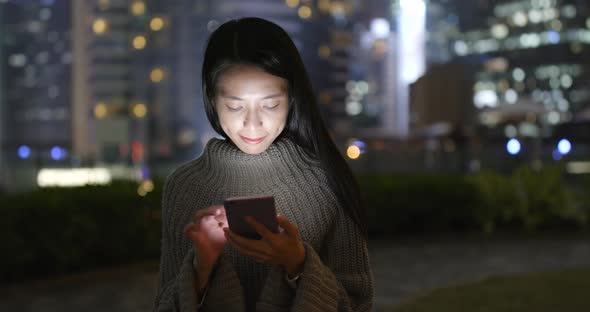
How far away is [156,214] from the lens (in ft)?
29.2

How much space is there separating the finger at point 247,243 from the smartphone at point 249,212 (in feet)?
0.05

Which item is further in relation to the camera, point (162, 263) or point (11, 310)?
point (11, 310)

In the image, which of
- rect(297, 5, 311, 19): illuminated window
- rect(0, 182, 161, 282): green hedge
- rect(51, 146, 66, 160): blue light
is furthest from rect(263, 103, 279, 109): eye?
rect(297, 5, 311, 19): illuminated window

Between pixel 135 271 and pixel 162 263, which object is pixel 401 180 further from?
pixel 162 263

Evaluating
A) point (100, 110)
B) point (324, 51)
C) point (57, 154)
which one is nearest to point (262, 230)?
point (57, 154)

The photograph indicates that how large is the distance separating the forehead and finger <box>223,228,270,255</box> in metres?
0.39

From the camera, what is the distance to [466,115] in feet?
49.5

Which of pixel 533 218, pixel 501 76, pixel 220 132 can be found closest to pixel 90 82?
pixel 501 76

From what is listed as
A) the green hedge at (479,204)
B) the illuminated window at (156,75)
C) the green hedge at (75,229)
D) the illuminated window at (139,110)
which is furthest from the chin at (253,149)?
the illuminated window at (156,75)

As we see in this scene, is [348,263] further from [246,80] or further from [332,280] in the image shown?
[246,80]

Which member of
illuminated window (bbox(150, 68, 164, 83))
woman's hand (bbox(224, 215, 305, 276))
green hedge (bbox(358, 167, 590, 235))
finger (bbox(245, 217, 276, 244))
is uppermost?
illuminated window (bbox(150, 68, 164, 83))

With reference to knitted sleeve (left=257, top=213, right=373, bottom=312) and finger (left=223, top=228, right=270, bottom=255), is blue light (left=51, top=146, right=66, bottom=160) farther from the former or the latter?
finger (left=223, top=228, right=270, bottom=255)

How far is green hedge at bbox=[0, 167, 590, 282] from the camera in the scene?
7.83 m

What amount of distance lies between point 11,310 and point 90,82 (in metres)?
60.1
